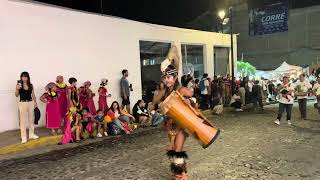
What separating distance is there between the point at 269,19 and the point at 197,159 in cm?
1867

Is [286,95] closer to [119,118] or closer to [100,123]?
[119,118]

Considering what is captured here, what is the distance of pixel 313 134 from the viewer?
11023 millimetres

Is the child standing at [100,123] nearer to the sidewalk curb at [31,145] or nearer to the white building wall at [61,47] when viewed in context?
the sidewalk curb at [31,145]

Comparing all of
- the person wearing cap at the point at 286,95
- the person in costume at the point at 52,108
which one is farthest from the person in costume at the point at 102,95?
the person wearing cap at the point at 286,95

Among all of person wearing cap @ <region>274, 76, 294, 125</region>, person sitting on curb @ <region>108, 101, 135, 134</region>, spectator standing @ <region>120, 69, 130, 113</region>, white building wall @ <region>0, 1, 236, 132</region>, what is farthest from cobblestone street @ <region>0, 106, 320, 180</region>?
spectator standing @ <region>120, 69, 130, 113</region>

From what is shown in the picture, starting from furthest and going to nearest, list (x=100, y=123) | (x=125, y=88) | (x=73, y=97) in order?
(x=125, y=88), (x=73, y=97), (x=100, y=123)

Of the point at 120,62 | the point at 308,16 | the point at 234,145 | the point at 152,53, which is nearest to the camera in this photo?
the point at 234,145

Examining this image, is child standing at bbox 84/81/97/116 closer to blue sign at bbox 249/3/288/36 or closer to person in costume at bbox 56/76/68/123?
person in costume at bbox 56/76/68/123

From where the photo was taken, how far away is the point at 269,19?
2477 centimetres

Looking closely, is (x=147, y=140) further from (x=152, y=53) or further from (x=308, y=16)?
(x=308, y=16)

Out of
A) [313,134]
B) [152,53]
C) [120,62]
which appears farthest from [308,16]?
[313,134]

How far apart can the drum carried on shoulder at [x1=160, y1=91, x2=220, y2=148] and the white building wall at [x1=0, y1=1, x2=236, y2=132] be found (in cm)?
797

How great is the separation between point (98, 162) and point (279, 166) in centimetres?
374

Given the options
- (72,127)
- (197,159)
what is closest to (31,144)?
(72,127)
